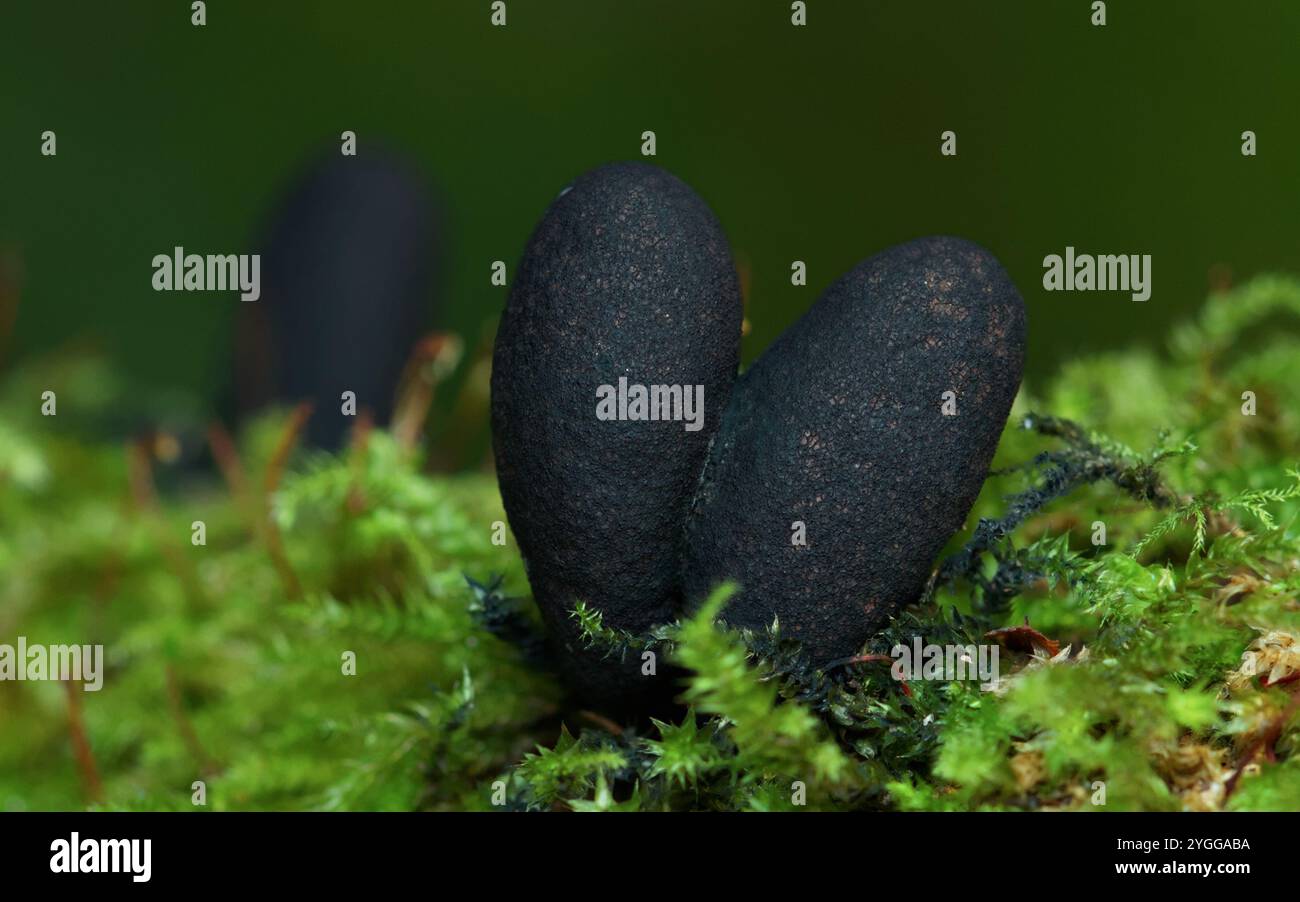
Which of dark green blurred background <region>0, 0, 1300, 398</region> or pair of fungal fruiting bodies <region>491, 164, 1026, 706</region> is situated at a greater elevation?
dark green blurred background <region>0, 0, 1300, 398</region>

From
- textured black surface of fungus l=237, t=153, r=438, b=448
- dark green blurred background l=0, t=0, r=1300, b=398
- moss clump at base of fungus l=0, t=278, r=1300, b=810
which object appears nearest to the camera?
moss clump at base of fungus l=0, t=278, r=1300, b=810

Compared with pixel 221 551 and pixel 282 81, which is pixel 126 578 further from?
pixel 282 81

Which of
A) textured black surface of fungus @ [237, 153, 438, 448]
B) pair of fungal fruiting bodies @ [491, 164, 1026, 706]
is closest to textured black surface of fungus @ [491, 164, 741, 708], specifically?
pair of fungal fruiting bodies @ [491, 164, 1026, 706]

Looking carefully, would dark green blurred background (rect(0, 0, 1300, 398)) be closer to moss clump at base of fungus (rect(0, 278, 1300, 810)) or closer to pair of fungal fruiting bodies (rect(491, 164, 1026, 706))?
moss clump at base of fungus (rect(0, 278, 1300, 810))

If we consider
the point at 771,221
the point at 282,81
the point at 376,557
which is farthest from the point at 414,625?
the point at 282,81

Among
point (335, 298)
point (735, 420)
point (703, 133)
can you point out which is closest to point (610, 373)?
point (735, 420)

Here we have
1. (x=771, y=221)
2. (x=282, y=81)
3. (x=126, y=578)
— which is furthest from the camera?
(x=282, y=81)
